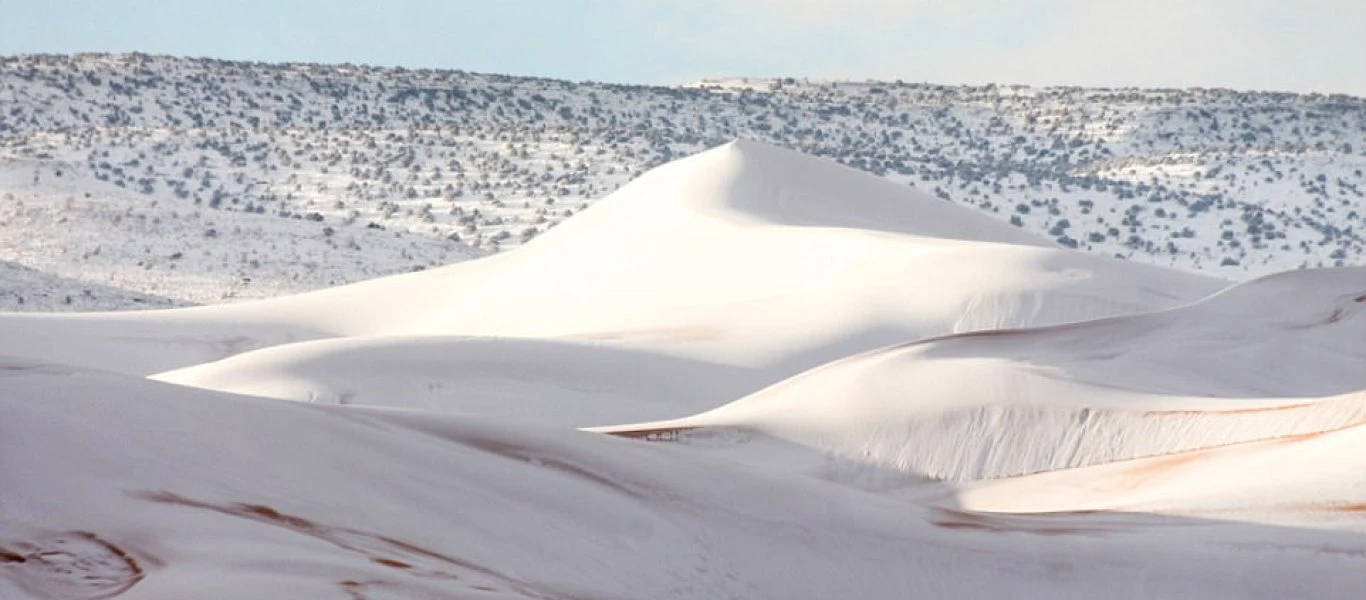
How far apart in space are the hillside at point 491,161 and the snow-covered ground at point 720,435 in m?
6.37

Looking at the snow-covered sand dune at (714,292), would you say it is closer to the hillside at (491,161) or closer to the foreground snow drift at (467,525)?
the foreground snow drift at (467,525)

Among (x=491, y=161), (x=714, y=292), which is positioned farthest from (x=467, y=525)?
(x=491, y=161)

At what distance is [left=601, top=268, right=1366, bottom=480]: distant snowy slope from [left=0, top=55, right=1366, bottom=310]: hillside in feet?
29.7

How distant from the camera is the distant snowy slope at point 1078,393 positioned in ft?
11.7

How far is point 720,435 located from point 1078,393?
694 mm

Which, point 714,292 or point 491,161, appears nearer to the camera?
point 714,292

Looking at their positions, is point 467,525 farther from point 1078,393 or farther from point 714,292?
point 714,292

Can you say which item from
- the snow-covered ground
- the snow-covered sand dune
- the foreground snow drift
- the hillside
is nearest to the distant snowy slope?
the snow-covered ground

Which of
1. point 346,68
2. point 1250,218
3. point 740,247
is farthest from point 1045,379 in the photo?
point 346,68

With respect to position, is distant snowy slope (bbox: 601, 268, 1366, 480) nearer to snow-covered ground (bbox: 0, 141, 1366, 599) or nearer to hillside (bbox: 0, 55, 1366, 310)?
snow-covered ground (bbox: 0, 141, 1366, 599)

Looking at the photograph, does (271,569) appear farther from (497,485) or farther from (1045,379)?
(1045,379)

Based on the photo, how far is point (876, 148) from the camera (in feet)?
83.6

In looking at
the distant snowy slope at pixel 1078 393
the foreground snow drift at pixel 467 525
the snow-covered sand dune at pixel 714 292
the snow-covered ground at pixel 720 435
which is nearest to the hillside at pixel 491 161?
the snow-covered sand dune at pixel 714 292

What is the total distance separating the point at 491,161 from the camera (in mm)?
21188
